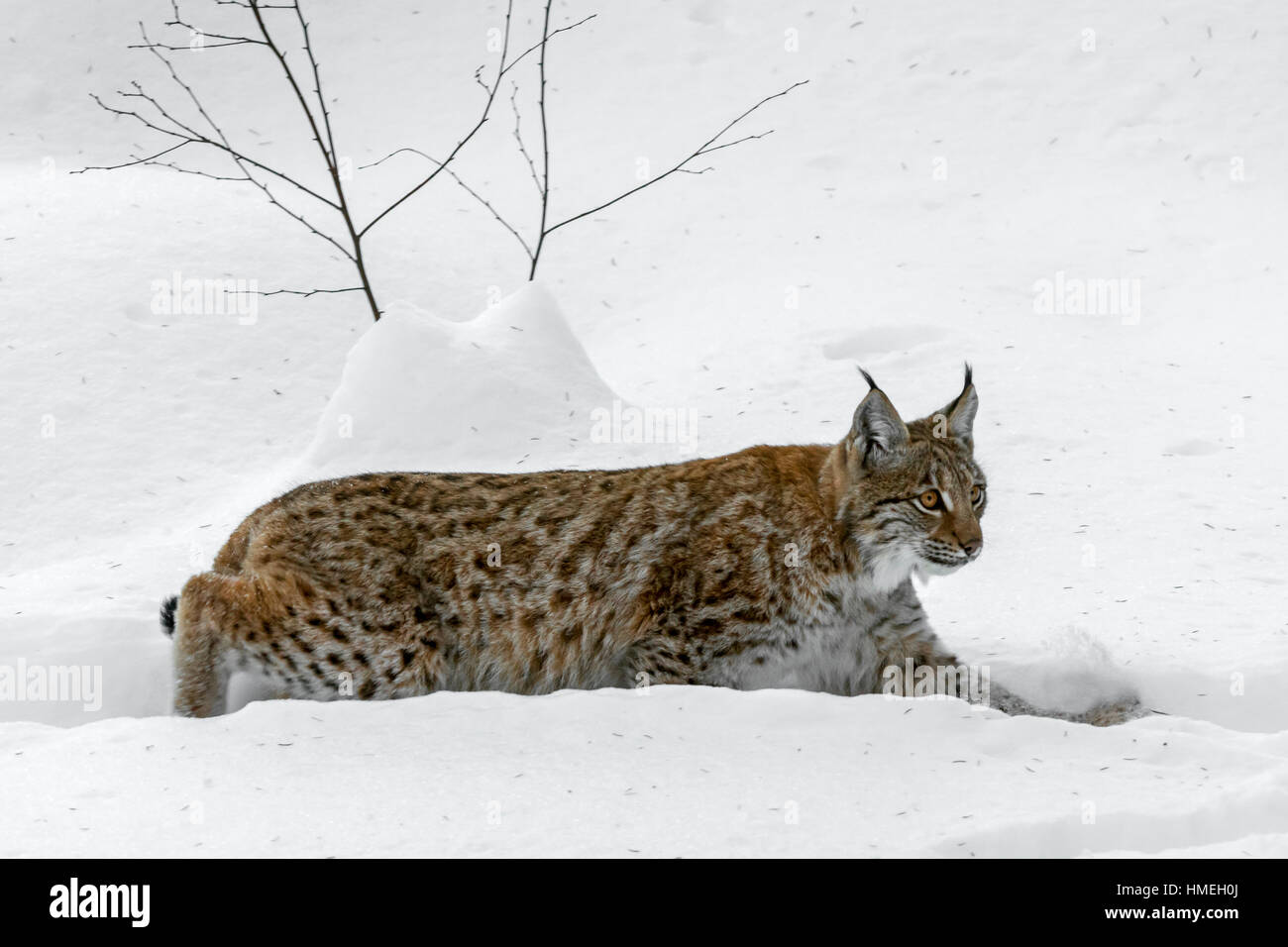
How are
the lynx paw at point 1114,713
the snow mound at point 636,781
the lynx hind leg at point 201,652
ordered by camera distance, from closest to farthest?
the snow mound at point 636,781 → the lynx hind leg at point 201,652 → the lynx paw at point 1114,713

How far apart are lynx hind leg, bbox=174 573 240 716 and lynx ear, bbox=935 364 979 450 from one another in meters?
2.91

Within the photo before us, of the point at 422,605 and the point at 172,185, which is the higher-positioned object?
the point at 172,185

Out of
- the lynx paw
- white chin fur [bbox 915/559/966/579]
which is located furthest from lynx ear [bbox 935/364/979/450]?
the lynx paw

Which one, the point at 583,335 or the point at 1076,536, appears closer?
the point at 1076,536

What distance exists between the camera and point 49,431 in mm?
8445

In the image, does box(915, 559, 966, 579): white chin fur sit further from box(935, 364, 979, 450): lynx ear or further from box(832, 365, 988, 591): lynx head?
box(935, 364, 979, 450): lynx ear

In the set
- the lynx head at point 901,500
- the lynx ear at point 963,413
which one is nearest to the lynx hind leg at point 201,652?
the lynx head at point 901,500

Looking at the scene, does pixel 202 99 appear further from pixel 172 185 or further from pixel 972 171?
pixel 972 171

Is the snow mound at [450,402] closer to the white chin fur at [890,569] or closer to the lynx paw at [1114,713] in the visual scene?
the white chin fur at [890,569]

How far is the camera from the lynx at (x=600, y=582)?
5191mm

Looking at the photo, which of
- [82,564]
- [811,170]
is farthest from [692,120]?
[82,564]

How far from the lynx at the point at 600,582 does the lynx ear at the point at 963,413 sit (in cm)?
2

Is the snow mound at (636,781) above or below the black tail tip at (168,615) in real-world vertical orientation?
below

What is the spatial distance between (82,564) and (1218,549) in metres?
5.62
